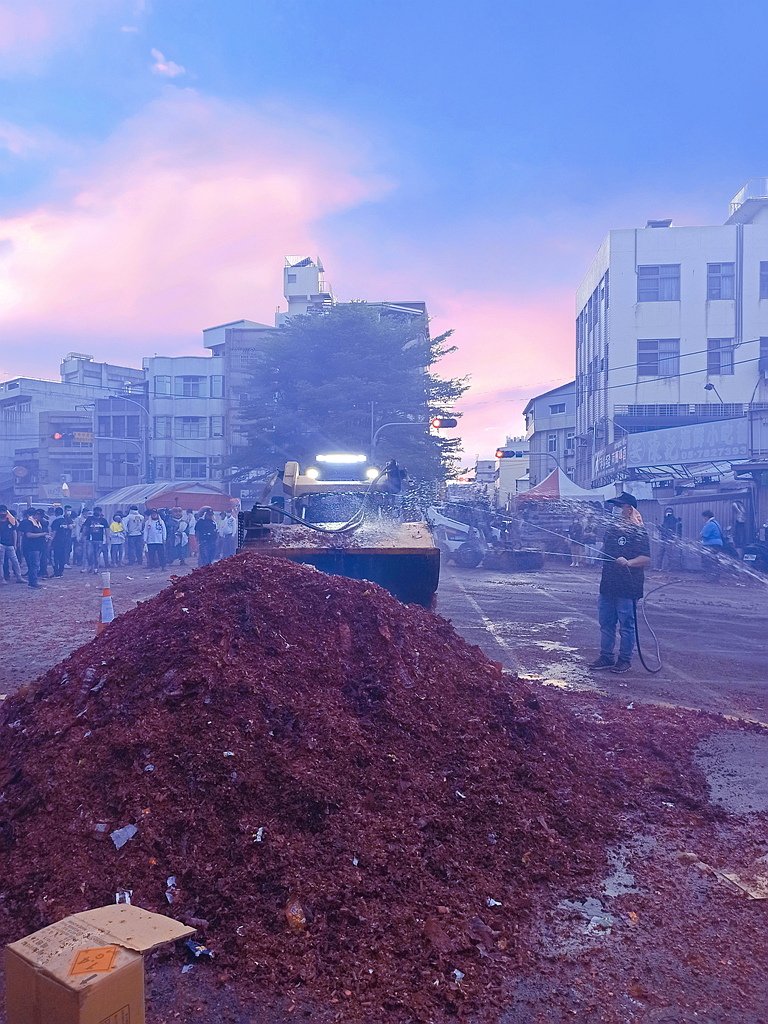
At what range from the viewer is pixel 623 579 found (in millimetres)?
8414

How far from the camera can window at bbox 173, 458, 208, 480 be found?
5228 centimetres

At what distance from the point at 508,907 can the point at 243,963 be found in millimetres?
1183

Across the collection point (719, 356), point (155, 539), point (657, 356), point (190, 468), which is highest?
point (657, 356)

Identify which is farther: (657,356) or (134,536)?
(657,356)

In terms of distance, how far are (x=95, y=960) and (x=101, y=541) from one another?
19168mm

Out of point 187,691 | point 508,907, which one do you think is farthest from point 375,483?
point 508,907

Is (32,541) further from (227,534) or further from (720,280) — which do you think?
(720,280)

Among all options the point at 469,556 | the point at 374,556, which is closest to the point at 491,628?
the point at 374,556

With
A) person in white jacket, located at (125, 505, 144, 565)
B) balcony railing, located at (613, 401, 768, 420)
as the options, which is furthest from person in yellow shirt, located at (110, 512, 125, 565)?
balcony railing, located at (613, 401, 768, 420)

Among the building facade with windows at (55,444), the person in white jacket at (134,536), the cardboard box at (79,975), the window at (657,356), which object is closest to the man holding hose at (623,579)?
the cardboard box at (79,975)

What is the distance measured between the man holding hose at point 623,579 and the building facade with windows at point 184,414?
45.4 metres

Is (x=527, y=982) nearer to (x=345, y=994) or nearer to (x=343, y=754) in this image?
(x=345, y=994)

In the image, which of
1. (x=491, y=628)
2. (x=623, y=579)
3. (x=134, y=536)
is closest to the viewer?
(x=623, y=579)

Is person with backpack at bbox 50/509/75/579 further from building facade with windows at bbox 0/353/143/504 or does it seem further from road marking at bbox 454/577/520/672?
building facade with windows at bbox 0/353/143/504
